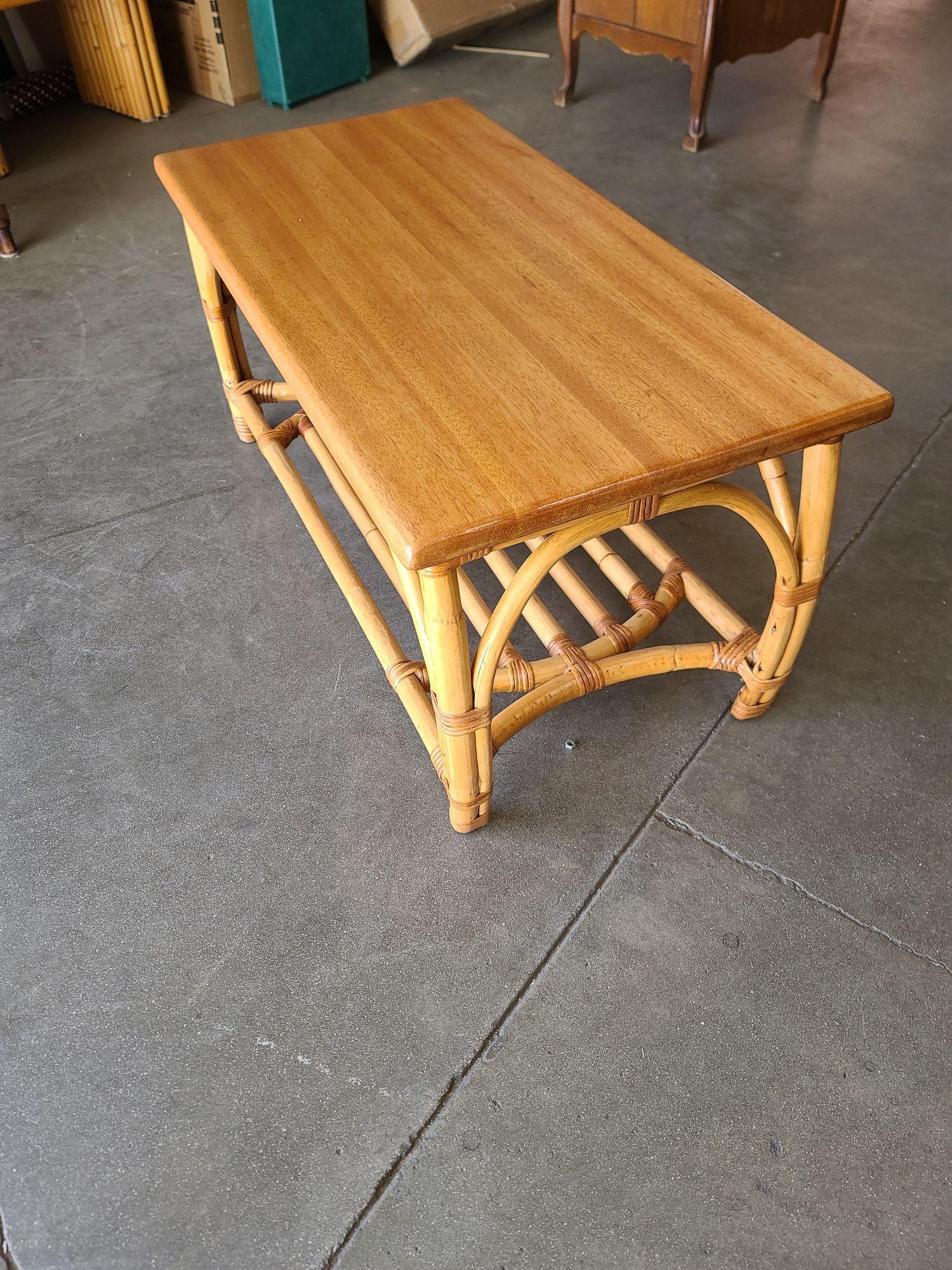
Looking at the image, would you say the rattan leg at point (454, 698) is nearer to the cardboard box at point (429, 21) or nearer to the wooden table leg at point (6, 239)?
the wooden table leg at point (6, 239)

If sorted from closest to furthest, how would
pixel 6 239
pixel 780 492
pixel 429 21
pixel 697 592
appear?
pixel 780 492 → pixel 697 592 → pixel 6 239 → pixel 429 21

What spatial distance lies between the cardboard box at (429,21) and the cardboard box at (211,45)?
2.10 ft

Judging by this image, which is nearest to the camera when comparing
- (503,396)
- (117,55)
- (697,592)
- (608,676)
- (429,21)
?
(503,396)

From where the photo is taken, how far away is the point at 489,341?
4.33 ft

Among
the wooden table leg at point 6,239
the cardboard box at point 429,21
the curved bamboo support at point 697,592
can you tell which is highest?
the cardboard box at point 429,21

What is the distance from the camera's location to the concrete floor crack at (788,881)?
4.39ft

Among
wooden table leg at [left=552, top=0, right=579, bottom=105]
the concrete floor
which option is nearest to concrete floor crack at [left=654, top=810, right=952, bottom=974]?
the concrete floor

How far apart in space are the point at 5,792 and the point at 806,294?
235cm

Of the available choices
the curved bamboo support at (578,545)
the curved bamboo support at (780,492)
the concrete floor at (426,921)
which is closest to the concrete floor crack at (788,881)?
the concrete floor at (426,921)

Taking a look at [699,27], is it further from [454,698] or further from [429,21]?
[454,698]

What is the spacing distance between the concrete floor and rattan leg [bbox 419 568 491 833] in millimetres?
93

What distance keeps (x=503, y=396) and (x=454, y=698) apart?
39 centimetres

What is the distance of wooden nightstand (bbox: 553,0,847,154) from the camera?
3172mm

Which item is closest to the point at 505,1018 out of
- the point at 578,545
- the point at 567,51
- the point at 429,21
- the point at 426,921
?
the point at 426,921
